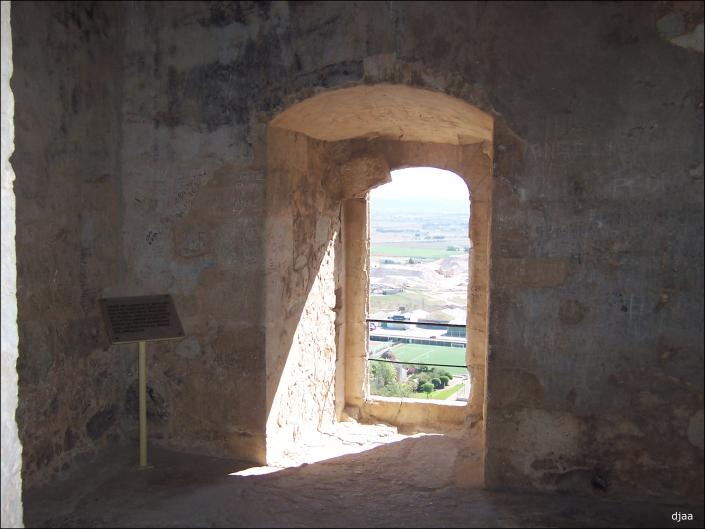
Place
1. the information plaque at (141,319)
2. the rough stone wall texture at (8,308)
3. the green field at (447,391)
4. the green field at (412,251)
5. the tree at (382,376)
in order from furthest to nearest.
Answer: the green field at (412,251) → the green field at (447,391) → the tree at (382,376) → the information plaque at (141,319) → the rough stone wall texture at (8,308)

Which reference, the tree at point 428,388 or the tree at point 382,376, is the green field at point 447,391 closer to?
the tree at point 428,388

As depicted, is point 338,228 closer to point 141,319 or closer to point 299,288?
point 299,288

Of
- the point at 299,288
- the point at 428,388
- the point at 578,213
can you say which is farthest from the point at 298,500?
the point at 428,388

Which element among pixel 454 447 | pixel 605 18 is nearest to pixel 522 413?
pixel 454 447

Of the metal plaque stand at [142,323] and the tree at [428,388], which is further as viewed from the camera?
the tree at [428,388]

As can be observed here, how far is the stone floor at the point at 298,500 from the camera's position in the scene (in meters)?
3.32

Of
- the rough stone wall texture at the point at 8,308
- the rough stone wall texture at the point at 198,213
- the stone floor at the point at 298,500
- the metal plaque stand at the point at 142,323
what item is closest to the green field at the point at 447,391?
the stone floor at the point at 298,500

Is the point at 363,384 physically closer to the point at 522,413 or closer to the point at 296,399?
the point at 296,399

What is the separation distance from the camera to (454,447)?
4617 mm

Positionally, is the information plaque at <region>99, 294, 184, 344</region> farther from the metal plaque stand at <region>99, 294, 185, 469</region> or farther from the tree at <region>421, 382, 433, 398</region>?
the tree at <region>421, 382, 433, 398</region>

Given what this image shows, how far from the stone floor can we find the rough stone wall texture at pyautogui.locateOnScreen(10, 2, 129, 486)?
301 mm

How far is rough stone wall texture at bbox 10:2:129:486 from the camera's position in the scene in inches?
138

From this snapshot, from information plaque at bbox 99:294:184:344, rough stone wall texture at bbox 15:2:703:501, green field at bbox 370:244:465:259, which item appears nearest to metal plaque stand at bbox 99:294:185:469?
information plaque at bbox 99:294:184:344

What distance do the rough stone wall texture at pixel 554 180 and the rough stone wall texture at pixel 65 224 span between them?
3cm
